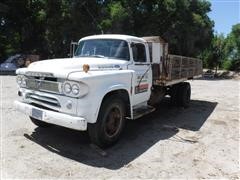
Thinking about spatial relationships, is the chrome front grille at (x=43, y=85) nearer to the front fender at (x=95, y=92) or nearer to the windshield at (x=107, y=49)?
the front fender at (x=95, y=92)

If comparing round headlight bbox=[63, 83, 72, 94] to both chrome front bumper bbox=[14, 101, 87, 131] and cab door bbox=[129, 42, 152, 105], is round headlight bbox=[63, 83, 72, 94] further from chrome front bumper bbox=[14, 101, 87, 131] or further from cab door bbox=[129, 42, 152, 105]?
cab door bbox=[129, 42, 152, 105]

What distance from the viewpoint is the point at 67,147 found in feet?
19.3

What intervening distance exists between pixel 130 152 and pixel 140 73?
2168 millimetres

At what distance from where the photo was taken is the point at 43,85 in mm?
5758

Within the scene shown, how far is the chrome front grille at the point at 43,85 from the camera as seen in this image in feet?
18.1

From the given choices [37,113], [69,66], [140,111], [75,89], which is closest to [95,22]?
[140,111]

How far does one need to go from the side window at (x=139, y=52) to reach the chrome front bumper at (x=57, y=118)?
8.37ft

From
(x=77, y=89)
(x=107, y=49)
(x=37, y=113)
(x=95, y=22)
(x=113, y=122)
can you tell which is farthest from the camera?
(x=95, y=22)

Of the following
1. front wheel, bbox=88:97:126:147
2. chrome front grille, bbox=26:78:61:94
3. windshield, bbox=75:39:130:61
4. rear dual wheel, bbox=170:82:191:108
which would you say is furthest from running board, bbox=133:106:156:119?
rear dual wheel, bbox=170:82:191:108

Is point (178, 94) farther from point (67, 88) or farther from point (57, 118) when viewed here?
point (57, 118)

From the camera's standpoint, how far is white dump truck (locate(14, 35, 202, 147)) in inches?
208

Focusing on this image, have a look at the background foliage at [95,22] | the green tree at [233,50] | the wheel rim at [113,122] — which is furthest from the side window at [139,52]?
the green tree at [233,50]

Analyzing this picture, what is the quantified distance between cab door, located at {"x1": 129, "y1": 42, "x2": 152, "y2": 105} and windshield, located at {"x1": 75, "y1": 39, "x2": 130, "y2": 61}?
0.79 feet

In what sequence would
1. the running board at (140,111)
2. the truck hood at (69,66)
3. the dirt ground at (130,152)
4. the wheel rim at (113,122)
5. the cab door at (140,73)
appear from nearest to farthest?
the dirt ground at (130,152)
the truck hood at (69,66)
the wheel rim at (113,122)
the running board at (140,111)
the cab door at (140,73)
